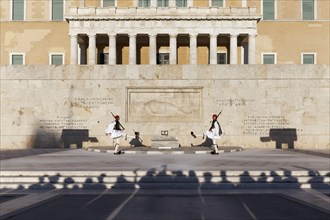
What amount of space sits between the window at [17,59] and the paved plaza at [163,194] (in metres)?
40.7

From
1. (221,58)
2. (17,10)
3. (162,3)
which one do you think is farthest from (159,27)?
(17,10)

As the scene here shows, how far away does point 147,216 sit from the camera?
838 cm

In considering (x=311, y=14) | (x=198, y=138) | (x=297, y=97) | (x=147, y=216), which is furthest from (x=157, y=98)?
(x=311, y=14)

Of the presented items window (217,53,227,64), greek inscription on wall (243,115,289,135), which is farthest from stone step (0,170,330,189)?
window (217,53,227,64)

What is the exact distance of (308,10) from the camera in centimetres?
5153

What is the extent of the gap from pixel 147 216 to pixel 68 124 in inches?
657

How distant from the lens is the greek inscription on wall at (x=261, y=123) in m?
24.0

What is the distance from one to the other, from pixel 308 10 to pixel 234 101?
108ft

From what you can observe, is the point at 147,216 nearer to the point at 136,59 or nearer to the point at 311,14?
the point at 136,59

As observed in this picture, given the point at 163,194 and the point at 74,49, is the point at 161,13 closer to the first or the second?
the point at 74,49

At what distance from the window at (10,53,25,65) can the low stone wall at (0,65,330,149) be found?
96.3 ft

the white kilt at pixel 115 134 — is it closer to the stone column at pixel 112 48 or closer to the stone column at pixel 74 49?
the stone column at pixel 112 48

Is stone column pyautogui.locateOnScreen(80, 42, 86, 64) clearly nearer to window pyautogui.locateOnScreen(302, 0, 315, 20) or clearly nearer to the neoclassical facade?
the neoclassical facade

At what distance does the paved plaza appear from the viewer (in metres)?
8.65
